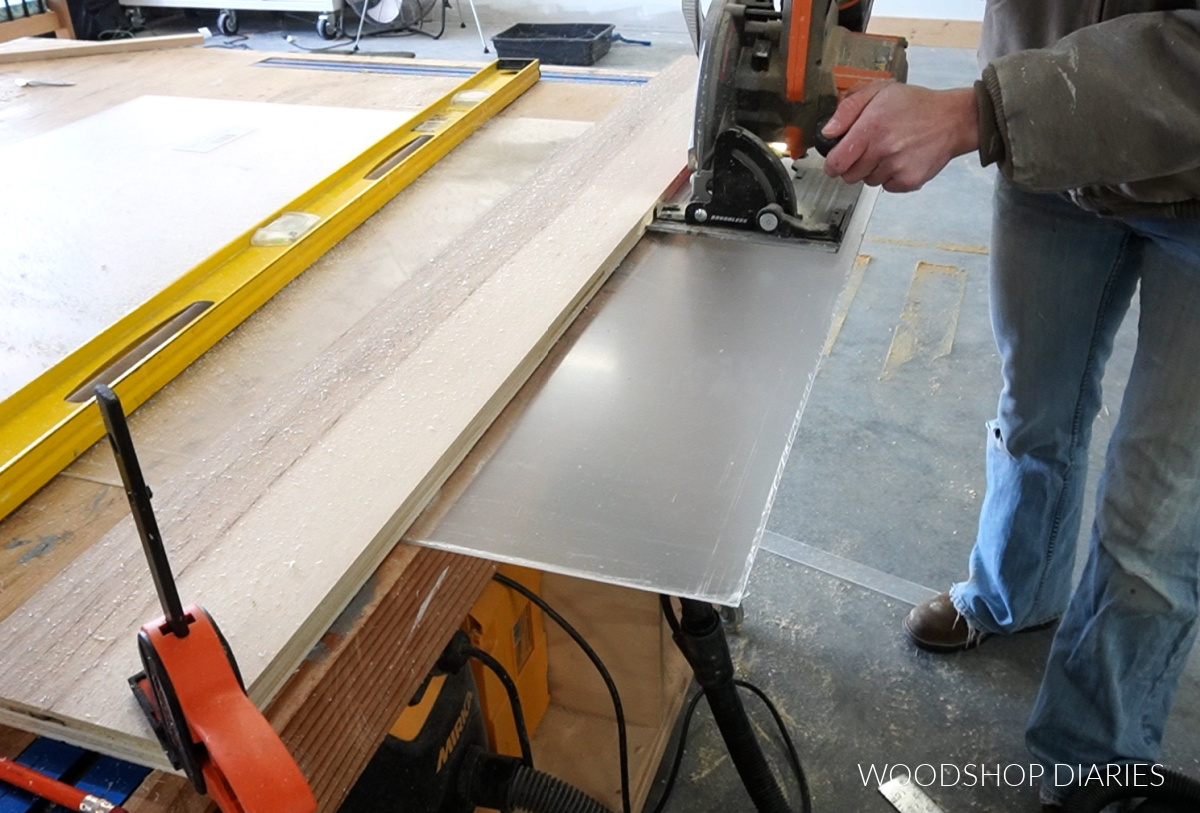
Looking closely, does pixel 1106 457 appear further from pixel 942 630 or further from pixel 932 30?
pixel 932 30

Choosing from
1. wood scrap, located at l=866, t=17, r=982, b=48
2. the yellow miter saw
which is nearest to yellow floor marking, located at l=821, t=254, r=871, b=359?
the yellow miter saw

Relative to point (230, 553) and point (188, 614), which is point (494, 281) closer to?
point (230, 553)

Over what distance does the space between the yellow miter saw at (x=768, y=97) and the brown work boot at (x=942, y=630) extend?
89 centimetres

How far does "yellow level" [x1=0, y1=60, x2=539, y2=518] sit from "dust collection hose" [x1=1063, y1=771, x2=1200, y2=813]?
4.72 ft

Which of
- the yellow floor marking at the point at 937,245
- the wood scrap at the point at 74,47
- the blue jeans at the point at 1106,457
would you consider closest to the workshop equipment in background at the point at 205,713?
the blue jeans at the point at 1106,457

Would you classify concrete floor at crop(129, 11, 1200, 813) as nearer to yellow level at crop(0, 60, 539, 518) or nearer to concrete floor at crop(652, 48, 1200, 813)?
concrete floor at crop(652, 48, 1200, 813)

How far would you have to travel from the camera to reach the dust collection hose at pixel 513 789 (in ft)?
3.68

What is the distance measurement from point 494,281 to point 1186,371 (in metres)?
0.91

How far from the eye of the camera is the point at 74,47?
2297mm

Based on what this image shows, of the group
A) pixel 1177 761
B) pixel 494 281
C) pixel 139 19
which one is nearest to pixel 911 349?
pixel 1177 761

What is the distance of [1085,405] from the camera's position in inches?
59.4

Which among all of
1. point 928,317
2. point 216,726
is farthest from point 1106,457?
point 928,317

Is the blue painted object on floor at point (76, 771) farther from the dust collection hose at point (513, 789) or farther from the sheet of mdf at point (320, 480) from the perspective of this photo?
the dust collection hose at point (513, 789)

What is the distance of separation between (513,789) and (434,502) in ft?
1.58
